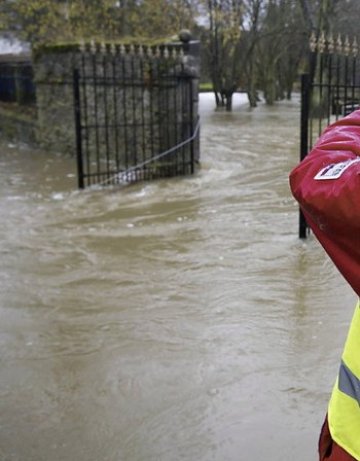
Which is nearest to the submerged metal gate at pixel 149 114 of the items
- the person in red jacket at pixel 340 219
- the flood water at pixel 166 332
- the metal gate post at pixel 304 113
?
the flood water at pixel 166 332

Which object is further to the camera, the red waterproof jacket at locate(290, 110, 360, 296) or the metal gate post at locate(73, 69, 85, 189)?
the metal gate post at locate(73, 69, 85, 189)

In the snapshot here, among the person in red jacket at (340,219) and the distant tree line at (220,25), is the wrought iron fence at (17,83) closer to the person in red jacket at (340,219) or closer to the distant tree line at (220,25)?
the distant tree line at (220,25)

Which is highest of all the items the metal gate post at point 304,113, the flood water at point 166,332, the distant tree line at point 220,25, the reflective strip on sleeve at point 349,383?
the distant tree line at point 220,25

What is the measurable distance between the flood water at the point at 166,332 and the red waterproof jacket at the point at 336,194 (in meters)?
A: 1.98

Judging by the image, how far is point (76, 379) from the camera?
3.95m

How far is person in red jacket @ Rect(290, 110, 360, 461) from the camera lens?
131 centimetres

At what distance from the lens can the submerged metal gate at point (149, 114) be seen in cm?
1086

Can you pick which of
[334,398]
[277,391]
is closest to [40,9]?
[277,391]

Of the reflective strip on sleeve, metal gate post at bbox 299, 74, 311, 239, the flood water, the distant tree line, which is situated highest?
the distant tree line

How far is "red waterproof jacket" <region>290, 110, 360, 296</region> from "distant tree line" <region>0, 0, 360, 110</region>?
12.1m

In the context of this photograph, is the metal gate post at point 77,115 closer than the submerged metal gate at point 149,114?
Yes

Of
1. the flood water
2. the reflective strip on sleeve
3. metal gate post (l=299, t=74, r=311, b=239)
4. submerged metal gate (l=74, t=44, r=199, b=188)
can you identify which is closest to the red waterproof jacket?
the reflective strip on sleeve

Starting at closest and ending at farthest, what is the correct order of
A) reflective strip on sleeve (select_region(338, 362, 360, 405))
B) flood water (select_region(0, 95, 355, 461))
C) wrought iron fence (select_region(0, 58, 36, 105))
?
1. reflective strip on sleeve (select_region(338, 362, 360, 405))
2. flood water (select_region(0, 95, 355, 461))
3. wrought iron fence (select_region(0, 58, 36, 105))

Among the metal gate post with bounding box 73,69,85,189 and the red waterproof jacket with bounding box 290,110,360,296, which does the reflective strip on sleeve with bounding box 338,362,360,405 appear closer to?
the red waterproof jacket with bounding box 290,110,360,296
